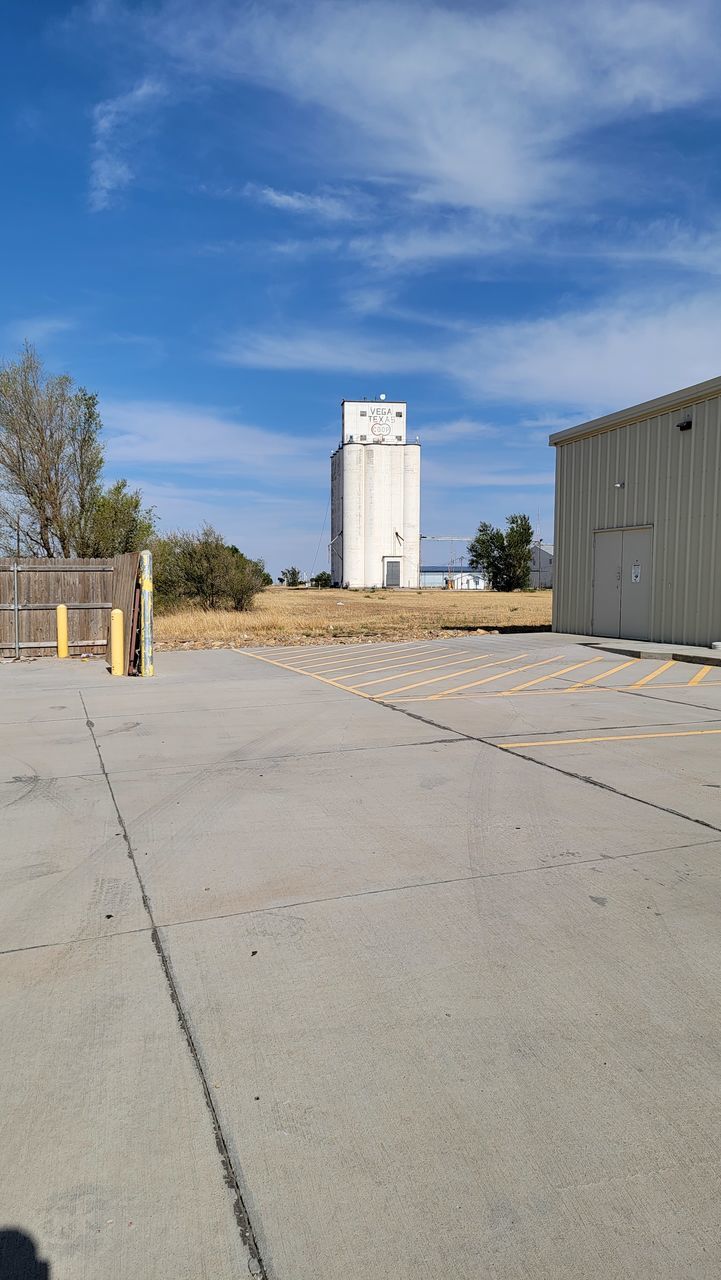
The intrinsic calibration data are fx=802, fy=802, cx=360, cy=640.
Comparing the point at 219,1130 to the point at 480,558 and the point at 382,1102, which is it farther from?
the point at 480,558

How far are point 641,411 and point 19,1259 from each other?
19.2 meters

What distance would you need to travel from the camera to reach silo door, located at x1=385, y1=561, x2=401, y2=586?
286 ft

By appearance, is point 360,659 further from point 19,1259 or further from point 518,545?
point 518,545

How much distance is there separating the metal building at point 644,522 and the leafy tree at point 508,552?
189 feet

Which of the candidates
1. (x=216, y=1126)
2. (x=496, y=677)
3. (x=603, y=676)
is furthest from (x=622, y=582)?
(x=216, y=1126)

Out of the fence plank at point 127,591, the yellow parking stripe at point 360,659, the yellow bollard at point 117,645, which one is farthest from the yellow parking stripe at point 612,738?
the fence plank at point 127,591

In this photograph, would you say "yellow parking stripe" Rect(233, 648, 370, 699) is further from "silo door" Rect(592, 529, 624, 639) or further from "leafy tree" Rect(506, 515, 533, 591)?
"leafy tree" Rect(506, 515, 533, 591)

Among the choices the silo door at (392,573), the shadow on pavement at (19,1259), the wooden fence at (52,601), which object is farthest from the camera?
the silo door at (392,573)

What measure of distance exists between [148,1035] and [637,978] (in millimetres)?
1962

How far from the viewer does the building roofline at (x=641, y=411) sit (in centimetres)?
1662

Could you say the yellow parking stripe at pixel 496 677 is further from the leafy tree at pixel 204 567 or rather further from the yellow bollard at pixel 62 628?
the leafy tree at pixel 204 567

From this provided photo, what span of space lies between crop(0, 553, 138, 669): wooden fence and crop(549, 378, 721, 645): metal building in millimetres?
11836

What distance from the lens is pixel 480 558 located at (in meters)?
81.4

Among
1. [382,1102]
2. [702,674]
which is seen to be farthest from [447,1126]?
[702,674]
